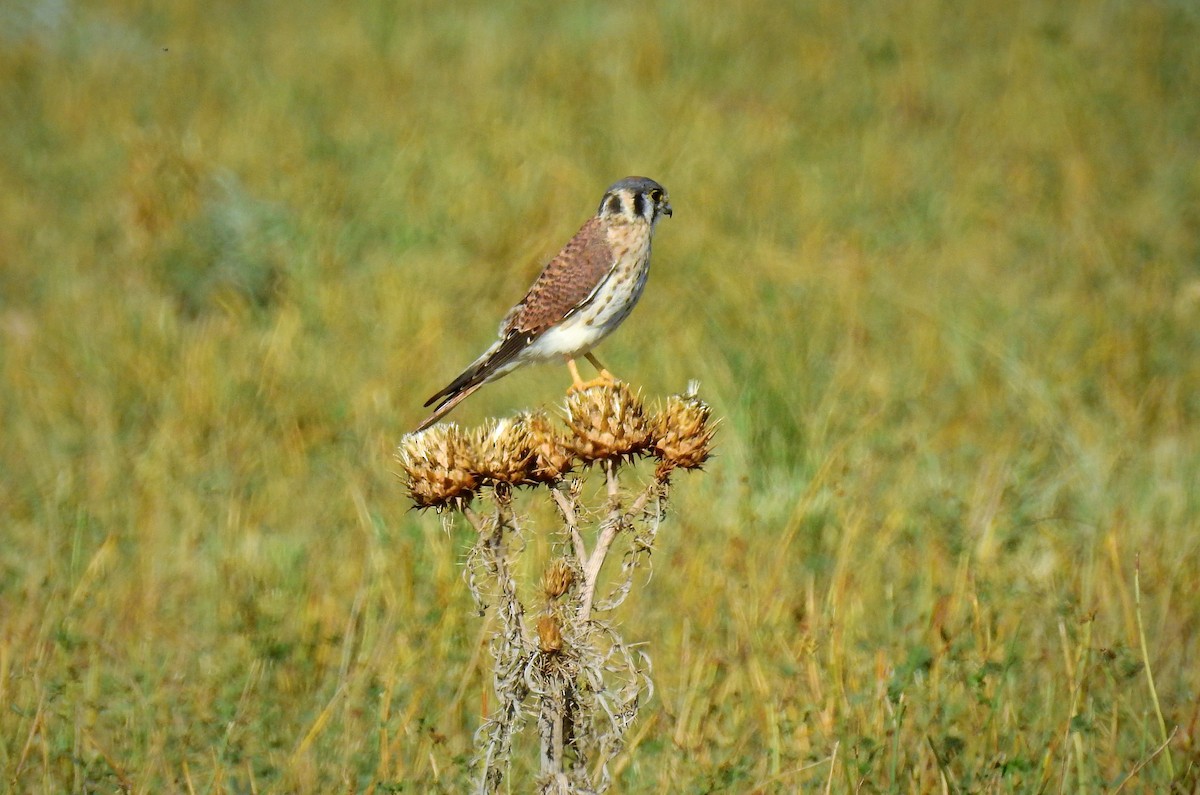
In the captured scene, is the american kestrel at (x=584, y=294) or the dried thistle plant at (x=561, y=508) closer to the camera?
the dried thistle plant at (x=561, y=508)

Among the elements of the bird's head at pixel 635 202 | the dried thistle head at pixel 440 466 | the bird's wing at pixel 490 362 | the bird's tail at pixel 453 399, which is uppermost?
the bird's head at pixel 635 202

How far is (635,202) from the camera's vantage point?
367 centimetres

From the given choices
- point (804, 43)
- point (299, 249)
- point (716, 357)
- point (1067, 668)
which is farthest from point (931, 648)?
point (804, 43)

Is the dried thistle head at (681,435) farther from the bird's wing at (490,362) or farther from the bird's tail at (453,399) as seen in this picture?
the bird's wing at (490,362)

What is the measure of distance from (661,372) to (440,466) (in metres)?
2.80

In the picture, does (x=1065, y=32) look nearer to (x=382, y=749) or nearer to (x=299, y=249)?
(x=299, y=249)

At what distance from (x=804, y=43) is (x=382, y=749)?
636 centimetres

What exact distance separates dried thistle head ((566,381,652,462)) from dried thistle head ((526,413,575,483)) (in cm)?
2

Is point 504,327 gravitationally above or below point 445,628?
above

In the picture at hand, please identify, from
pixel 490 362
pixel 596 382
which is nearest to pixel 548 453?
pixel 596 382

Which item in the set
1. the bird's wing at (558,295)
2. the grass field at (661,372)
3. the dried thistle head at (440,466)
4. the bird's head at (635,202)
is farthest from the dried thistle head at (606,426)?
the bird's head at (635,202)

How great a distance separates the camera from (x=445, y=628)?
124 inches

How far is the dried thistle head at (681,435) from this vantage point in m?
2.13

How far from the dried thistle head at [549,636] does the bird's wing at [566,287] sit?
158cm
